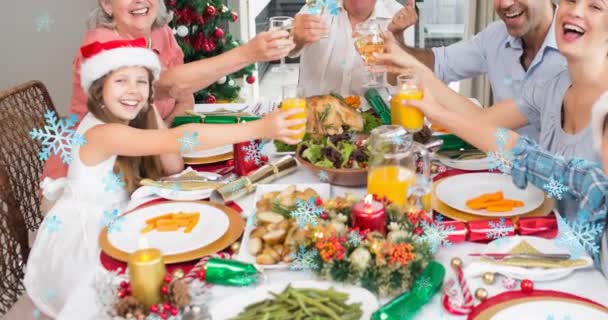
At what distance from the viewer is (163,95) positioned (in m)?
1.95

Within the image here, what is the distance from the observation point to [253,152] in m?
1.54

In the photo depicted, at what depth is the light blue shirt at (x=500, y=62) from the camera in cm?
188

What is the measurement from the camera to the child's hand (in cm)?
130

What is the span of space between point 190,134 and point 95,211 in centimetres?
29

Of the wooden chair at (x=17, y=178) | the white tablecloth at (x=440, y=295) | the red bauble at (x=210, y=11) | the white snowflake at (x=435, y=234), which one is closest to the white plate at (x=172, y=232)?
the white tablecloth at (x=440, y=295)

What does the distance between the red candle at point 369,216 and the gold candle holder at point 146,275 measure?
322 millimetres

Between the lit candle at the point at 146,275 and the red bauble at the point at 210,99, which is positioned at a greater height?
the lit candle at the point at 146,275

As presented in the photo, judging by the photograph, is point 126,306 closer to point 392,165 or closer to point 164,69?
point 392,165

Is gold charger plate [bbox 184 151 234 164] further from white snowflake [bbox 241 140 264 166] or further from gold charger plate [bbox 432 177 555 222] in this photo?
gold charger plate [bbox 432 177 555 222]

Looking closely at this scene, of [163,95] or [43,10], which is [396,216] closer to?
[163,95]

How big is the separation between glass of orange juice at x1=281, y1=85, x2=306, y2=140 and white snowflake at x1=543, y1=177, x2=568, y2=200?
49 cm

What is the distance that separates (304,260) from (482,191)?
517mm

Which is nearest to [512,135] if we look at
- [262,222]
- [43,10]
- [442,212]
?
[442,212]

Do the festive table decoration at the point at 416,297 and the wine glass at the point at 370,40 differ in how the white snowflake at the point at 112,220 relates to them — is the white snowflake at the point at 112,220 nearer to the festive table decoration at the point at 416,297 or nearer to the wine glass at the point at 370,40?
the festive table decoration at the point at 416,297
